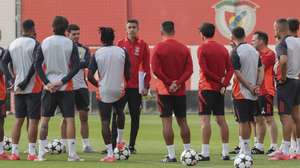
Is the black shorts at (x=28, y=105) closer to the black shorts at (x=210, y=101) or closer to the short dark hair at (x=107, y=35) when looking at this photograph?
the short dark hair at (x=107, y=35)

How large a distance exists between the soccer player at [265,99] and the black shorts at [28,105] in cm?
418

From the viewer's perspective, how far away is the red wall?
37.8m

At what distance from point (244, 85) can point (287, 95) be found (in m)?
1.05

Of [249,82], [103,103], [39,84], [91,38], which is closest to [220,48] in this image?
[249,82]

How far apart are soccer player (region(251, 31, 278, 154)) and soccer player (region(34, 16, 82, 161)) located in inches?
148

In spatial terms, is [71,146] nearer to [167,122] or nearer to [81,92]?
[167,122]

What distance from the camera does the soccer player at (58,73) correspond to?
15195 mm

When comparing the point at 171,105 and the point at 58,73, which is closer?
the point at 58,73

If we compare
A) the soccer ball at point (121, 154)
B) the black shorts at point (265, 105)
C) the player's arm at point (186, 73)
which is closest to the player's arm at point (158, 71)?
the player's arm at point (186, 73)

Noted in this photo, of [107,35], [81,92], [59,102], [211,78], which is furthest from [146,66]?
[59,102]

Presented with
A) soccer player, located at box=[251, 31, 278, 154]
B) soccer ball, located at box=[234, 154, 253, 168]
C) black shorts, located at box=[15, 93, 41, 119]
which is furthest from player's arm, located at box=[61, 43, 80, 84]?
soccer player, located at box=[251, 31, 278, 154]

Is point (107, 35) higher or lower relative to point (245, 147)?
higher

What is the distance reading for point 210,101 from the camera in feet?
51.6

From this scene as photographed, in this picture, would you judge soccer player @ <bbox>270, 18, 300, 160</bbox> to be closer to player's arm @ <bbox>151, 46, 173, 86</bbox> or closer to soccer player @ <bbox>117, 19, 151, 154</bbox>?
player's arm @ <bbox>151, 46, 173, 86</bbox>
